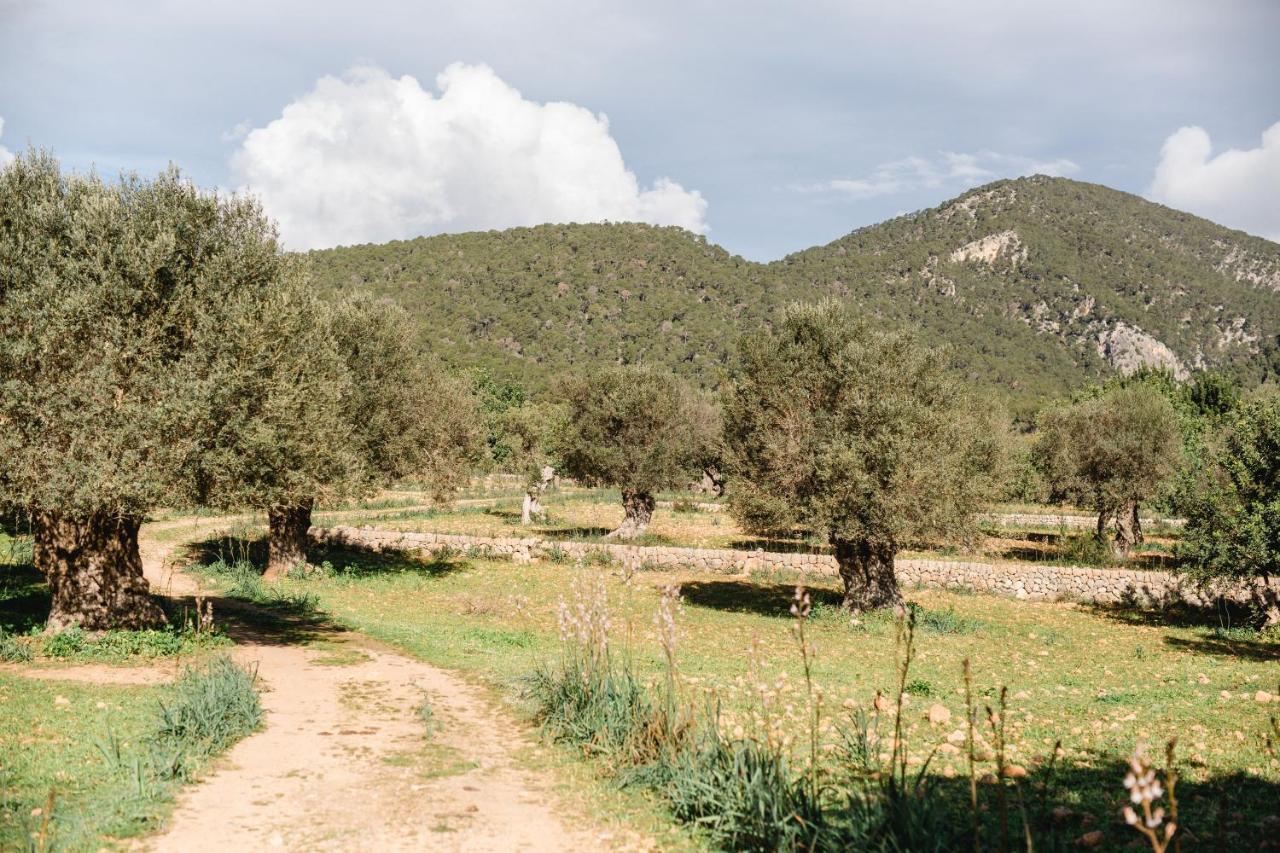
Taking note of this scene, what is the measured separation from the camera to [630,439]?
37.3 m

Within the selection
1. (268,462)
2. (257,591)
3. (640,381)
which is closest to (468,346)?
(640,381)

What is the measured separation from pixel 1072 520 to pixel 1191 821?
50630 millimetres

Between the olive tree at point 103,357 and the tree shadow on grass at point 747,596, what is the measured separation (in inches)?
600

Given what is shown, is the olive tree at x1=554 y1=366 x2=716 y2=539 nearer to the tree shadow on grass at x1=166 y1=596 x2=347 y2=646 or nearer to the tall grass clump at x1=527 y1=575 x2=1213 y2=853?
the tree shadow on grass at x1=166 y1=596 x2=347 y2=646

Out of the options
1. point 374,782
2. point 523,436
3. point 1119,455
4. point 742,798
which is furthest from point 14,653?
point 523,436

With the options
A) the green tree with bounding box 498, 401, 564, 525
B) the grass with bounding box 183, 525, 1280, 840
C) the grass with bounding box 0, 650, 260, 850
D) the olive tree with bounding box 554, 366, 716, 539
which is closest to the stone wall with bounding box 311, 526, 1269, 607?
the grass with bounding box 183, 525, 1280, 840

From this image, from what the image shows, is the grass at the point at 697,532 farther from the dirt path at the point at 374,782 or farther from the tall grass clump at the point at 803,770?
the tall grass clump at the point at 803,770

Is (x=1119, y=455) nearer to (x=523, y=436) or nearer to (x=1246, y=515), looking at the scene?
(x=1246, y=515)

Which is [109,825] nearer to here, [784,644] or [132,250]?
[132,250]

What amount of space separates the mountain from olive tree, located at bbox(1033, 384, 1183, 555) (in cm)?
6507

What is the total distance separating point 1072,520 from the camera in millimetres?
51594

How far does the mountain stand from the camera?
116062 millimetres

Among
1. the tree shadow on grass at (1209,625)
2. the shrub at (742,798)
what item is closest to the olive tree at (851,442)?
the tree shadow on grass at (1209,625)

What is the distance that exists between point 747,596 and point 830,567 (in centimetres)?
527
